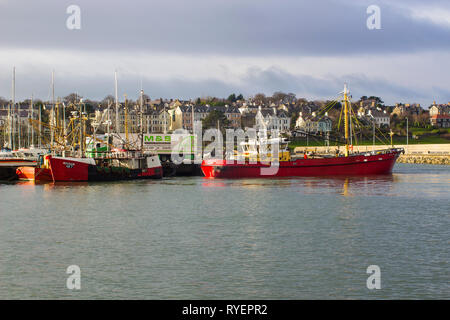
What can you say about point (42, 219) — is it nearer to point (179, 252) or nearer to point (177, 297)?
point (179, 252)

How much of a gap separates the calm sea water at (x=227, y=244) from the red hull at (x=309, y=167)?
58.3 ft

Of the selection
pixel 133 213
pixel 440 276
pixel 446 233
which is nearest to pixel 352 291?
pixel 440 276

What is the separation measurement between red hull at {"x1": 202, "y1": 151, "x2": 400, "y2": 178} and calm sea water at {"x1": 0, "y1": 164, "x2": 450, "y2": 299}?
1777 centimetres

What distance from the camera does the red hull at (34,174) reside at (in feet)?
210

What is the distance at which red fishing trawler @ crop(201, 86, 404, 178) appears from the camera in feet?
220

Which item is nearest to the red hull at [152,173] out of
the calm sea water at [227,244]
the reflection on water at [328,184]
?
the reflection on water at [328,184]

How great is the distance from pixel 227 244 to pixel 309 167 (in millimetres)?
42014

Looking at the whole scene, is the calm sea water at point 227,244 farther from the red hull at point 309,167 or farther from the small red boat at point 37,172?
the red hull at point 309,167

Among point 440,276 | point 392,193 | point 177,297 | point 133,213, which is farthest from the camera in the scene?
point 392,193

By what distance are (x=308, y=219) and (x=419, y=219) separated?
588 cm

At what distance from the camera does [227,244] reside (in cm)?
2692

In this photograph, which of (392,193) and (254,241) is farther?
(392,193)

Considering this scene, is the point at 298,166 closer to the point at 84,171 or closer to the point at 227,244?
the point at 84,171

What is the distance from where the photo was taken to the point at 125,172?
216 ft
